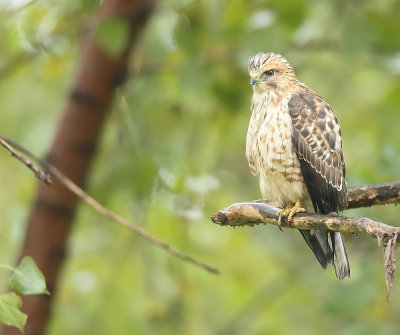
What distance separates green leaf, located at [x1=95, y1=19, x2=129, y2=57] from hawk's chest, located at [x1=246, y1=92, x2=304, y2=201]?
1.02m

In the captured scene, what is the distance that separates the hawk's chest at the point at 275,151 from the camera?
411 centimetres

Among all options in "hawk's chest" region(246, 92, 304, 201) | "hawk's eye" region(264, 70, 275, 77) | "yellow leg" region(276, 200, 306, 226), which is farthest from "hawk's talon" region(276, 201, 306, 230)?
"hawk's eye" region(264, 70, 275, 77)

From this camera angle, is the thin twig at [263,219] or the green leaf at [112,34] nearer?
the thin twig at [263,219]

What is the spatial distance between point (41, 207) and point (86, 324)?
3.34 feet

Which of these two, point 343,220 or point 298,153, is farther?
point 298,153

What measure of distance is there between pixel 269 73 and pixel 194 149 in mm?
1674

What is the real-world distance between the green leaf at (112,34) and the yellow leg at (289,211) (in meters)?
1.40

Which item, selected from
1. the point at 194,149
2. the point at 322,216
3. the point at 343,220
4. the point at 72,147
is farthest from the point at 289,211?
the point at 194,149

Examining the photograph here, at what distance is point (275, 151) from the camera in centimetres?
411

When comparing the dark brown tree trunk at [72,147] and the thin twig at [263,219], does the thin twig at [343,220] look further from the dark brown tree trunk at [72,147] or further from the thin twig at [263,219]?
the dark brown tree trunk at [72,147]

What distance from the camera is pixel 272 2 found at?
523 centimetres

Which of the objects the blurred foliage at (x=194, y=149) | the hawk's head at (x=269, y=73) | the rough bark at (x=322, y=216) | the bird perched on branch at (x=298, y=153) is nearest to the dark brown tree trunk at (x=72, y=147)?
the blurred foliage at (x=194, y=149)

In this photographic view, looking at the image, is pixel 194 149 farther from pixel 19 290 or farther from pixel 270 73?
pixel 19 290

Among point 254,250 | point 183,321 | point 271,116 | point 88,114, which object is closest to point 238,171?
point 254,250
